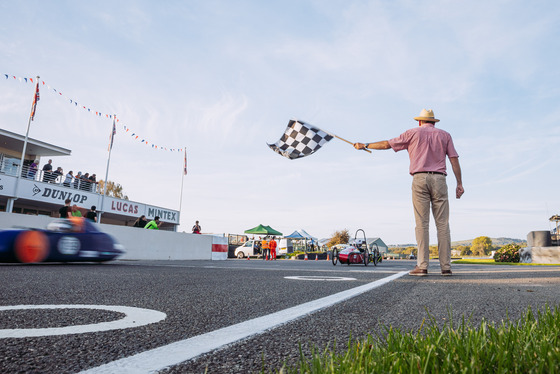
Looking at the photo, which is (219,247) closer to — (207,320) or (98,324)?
(207,320)

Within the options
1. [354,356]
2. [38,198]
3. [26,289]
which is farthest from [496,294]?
[38,198]

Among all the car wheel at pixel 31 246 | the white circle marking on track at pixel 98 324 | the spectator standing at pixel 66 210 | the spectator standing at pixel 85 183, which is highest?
the spectator standing at pixel 85 183

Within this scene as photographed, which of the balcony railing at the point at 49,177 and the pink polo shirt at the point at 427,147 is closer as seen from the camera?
the pink polo shirt at the point at 427,147

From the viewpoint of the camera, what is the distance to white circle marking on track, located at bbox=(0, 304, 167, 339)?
1.67m

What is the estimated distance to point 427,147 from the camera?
220 inches

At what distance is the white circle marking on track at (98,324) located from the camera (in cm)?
167

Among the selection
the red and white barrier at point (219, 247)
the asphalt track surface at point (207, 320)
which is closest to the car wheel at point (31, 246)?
the asphalt track surface at point (207, 320)

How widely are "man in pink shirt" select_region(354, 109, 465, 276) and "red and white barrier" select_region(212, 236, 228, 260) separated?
1447cm

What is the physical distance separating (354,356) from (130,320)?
121cm

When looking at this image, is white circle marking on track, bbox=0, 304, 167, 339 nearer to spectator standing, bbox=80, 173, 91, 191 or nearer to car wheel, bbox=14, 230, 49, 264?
car wheel, bbox=14, 230, 49, 264

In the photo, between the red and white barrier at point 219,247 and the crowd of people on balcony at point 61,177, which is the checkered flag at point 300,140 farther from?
the crowd of people on balcony at point 61,177

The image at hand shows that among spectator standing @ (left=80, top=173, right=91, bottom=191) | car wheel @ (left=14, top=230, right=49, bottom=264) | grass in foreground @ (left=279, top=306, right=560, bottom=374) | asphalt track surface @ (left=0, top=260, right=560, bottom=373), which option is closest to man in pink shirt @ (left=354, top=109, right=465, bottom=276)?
asphalt track surface @ (left=0, top=260, right=560, bottom=373)

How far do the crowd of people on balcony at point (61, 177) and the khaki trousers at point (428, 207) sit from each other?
2388 centimetres

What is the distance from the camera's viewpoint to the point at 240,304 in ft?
8.73
